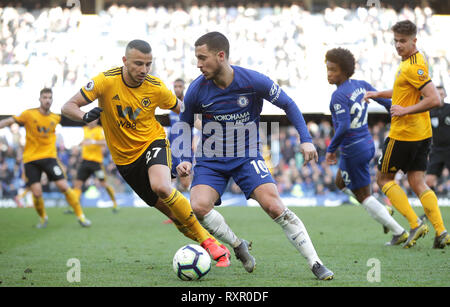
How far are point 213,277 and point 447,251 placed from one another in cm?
320

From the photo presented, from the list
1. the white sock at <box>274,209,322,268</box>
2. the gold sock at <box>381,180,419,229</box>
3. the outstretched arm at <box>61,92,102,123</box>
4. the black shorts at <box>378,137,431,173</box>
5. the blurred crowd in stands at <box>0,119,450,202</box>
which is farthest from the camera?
the blurred crowd in stands at <box>0,119,450,202</box>

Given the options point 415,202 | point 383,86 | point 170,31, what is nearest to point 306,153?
point 415,202

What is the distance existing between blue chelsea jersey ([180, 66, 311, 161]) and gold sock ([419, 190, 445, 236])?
2.86 metres

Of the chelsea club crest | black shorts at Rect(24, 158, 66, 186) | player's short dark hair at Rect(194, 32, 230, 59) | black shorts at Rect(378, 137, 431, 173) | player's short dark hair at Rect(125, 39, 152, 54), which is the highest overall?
player's short dark hair at Rect(194, 32, 230, 59)

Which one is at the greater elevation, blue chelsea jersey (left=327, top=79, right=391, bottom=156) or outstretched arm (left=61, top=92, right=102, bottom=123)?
outstretched arm (left=61, top=92, right=102, bottom=123)

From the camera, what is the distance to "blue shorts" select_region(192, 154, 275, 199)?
18.0 ft

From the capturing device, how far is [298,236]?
5.19 meters

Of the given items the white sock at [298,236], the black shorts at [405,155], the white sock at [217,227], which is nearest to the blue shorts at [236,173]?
the white sock at [217,227]

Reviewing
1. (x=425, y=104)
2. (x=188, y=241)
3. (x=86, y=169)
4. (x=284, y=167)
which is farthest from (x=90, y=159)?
(x=425, y=104)

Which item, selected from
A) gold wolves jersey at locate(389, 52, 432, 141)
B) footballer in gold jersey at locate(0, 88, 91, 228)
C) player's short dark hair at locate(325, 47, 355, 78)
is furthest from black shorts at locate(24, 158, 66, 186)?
gold wolves jersey at locate(389, 52, 432, 141)

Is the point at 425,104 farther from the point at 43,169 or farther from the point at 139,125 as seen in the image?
the point at 43,169

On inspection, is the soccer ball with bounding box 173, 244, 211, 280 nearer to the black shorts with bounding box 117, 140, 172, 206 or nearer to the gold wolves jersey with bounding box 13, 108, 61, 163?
the black shorts with bounding box 117, 140, 172, 206

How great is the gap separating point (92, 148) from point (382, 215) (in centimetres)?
913

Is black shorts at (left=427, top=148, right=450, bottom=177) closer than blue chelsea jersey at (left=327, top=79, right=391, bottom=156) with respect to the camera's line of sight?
No
